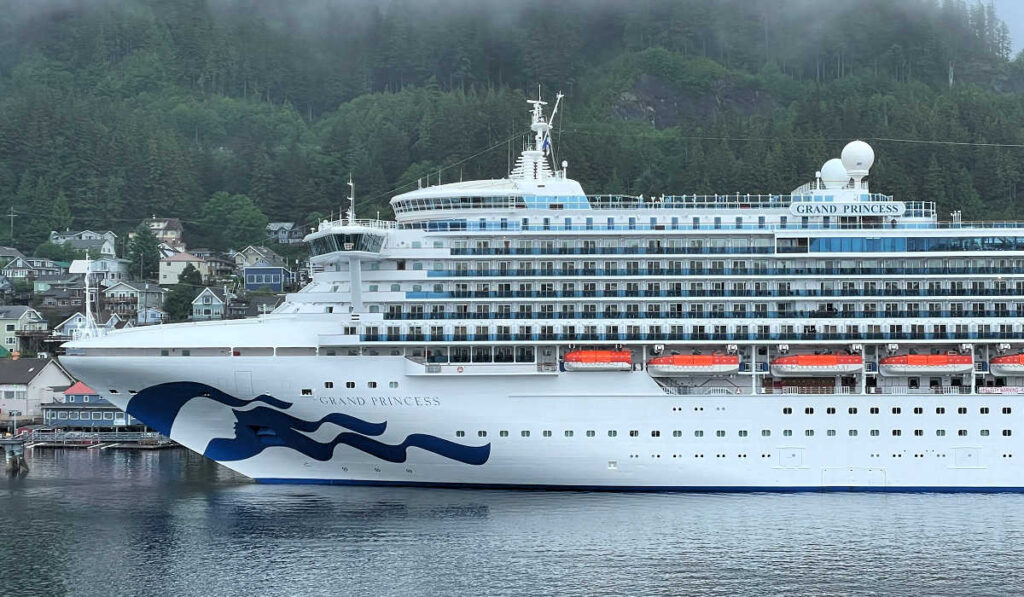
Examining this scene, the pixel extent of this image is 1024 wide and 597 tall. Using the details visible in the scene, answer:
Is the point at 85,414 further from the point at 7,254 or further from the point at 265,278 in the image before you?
the point at 7,254

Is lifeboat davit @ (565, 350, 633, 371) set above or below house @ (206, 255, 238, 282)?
below

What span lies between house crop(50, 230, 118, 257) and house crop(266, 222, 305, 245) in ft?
31.1

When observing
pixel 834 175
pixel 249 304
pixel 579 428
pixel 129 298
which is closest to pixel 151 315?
pixel 129 298

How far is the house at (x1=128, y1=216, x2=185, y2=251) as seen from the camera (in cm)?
8556

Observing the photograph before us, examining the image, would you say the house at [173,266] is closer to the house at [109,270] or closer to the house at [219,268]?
the house at [219,268]

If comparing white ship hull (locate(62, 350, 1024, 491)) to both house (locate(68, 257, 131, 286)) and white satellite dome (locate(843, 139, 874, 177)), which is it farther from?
house (locate(68, 257, 131, 286))

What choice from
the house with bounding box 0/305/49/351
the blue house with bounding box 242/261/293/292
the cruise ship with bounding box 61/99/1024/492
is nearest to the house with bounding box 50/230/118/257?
the blue house with bounding box 242/261/293/292

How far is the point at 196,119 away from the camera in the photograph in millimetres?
105062

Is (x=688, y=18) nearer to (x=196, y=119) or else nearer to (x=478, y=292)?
(x=196, y=119)

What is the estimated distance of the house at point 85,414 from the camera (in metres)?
51.9

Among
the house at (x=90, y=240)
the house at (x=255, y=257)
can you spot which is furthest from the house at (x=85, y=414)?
the house at (x=90, y=240)

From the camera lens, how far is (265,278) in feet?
251

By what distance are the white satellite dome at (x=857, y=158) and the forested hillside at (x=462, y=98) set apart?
121 feet

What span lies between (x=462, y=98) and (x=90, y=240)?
26596 millimetres
